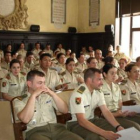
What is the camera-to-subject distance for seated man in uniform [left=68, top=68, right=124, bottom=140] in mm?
2365

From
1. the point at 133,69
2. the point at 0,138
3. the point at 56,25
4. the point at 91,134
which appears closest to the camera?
the point at 0,138

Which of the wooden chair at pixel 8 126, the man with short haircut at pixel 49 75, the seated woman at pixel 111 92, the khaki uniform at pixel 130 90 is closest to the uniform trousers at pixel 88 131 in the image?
the seated woman at pixel 111 92

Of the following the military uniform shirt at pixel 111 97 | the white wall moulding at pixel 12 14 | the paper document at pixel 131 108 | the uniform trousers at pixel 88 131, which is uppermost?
the white wall moulding at pixel 12 14

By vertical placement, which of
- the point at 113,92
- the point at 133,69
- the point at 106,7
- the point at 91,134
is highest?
the point at 106,7

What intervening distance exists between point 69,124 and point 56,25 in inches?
346

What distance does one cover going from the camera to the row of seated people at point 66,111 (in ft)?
7.43

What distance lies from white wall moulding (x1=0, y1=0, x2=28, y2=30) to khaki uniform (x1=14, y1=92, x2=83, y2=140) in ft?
25.5

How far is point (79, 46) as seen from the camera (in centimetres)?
→ 1154

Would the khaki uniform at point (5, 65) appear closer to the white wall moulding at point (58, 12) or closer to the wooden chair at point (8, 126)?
the wooden chair at point (8, 126)

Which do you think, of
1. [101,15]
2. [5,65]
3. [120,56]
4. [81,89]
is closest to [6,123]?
[81,89]

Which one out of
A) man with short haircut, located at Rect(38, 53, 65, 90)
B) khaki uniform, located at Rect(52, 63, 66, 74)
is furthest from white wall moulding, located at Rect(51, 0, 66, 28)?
man with short haircut, located at Rect(38, 53, 65, 90)

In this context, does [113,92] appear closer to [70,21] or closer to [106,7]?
[106,7]

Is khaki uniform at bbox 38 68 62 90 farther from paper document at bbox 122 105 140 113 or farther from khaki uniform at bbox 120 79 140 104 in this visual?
paper document at bbox 122 105 140 113

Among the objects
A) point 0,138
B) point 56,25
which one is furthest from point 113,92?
point 56,25
